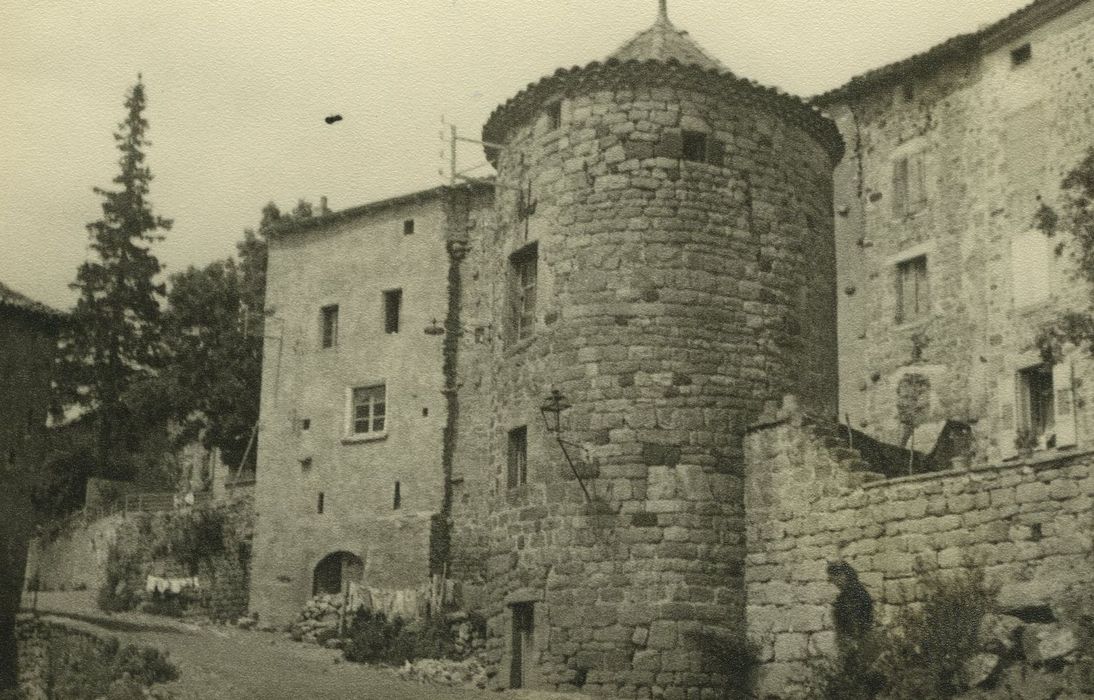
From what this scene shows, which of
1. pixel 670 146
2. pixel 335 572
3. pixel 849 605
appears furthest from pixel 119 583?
pixel 849 605

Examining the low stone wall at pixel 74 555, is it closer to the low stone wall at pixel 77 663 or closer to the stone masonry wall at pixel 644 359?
the low stone wall at pixel 77 663

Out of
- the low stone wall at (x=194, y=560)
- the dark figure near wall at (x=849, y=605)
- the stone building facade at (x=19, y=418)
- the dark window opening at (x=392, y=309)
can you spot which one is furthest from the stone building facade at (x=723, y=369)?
the low stone wall at (x=194, y=560)

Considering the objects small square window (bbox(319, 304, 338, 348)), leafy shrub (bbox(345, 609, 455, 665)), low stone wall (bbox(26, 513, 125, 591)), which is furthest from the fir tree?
leafy shrub (bbox(345, 609, 455, 665))

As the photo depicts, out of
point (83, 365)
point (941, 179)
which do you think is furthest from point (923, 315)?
point (83, 365)

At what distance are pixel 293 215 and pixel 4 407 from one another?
42.6ft

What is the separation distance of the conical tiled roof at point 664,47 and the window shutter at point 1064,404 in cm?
836

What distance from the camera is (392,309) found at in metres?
31.1

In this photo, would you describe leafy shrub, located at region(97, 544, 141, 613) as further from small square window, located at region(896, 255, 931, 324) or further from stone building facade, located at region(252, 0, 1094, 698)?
small square window, located at region(896, 255, 931, 324)

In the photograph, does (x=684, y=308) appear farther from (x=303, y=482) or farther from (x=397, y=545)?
(x=303, y=482)

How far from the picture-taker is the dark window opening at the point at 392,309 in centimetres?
3095

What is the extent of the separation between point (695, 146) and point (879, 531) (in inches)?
225

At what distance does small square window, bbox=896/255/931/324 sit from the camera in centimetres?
2656

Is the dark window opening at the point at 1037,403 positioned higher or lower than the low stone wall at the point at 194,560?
higher

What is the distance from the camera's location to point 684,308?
57.5ft
